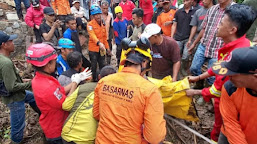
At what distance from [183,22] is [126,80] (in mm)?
3991

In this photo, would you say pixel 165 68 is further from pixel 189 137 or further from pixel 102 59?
pixel 102 59

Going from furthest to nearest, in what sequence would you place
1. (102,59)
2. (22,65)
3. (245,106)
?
(22,65), (102,59), (245,106)

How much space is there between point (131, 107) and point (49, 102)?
4.53 ft

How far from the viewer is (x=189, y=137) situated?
3.73 meters

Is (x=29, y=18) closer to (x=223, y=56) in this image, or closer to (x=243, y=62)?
(x=223, y=56)

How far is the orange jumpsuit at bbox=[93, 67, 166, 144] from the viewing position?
196 cm

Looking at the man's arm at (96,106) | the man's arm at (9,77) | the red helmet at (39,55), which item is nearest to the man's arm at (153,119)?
the man's arm at (96,106)

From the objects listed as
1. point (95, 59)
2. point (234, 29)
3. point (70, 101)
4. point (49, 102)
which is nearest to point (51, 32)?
point (95, 59)

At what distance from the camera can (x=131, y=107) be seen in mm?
1986

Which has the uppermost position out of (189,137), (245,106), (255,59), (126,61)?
(255,59)

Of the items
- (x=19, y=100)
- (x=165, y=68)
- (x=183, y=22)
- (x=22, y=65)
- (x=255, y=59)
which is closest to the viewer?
(x=255, y=59)

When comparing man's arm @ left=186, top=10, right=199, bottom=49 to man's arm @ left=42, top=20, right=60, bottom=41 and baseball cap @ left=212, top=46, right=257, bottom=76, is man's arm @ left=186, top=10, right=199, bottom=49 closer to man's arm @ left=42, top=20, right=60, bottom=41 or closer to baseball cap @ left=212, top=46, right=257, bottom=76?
baseball cap @ left=212, top=46, right=257, bottom=76

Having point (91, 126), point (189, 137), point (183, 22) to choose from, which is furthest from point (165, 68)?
point (91, 126)

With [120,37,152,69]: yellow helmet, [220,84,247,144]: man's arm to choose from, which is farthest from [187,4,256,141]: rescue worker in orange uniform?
[120,37,152,69]: yellow helmet
